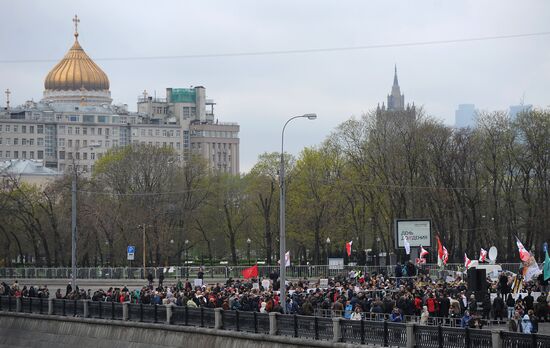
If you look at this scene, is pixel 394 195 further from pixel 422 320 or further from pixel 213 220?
pixel 422 320

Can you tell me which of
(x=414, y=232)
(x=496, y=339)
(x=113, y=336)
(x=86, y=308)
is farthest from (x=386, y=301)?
(x=414, y=232)

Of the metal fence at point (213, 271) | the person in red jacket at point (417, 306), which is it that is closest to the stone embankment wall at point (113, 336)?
the person in red jacket at point (417, 306)

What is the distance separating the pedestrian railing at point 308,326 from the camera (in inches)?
1182

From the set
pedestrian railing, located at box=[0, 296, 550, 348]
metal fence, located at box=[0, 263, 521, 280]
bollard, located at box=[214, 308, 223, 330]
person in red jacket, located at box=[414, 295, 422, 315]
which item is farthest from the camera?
metal fence, located at box=[0, 263, 521, 280]

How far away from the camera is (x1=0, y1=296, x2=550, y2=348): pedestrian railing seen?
30.0 m

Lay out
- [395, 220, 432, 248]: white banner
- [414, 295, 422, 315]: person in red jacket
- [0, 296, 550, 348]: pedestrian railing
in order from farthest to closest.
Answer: [395, 220, 432, 248]: white banner < [414, 295, 422, 315]: person in red jacket < [0, 296, 550, 348]: pedestrian railing

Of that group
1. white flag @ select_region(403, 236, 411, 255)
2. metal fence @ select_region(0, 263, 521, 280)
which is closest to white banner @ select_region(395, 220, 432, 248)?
white flag @ select_region(403, 236, 411, 255)

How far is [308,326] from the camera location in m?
36.9

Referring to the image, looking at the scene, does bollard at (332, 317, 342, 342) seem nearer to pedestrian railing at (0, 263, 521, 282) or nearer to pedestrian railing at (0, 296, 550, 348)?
pedestrian railing at (0, 296, 550, 348)

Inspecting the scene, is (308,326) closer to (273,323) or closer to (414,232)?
(273,323)

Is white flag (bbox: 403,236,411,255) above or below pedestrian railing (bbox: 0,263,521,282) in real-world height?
above

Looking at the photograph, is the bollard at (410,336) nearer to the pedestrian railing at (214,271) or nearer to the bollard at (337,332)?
the bollard at (337,332)

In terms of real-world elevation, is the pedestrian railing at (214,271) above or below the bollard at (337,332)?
above

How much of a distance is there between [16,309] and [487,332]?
105ft
